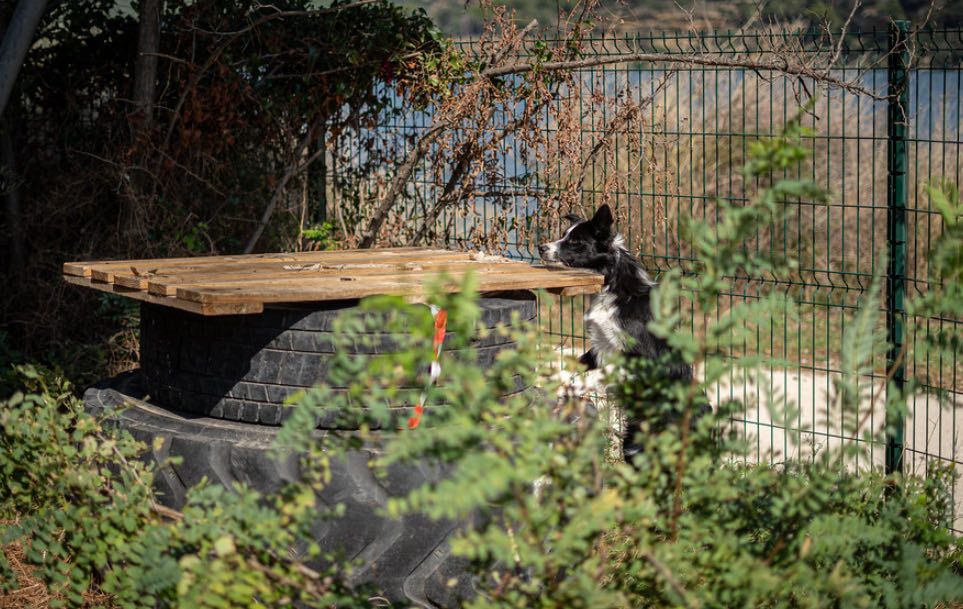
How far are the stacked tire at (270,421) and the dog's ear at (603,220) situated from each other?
4.77 feet

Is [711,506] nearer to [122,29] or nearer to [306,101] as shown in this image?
[306,101]

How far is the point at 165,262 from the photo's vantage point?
17.4ft

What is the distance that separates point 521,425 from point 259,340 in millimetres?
2067

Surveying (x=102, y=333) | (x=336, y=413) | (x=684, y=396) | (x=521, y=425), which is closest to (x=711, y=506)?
(x=684, y=396)

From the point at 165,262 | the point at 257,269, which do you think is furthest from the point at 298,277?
the point at 165,262

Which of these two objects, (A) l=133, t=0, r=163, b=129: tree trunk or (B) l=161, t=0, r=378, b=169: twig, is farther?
(A) l=133, t=0, r=163, b=129: tree trunk

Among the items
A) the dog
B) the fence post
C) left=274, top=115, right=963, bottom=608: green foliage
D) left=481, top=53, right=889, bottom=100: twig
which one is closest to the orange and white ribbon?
left=274, top=115, right=963, bottom=608: green foliage

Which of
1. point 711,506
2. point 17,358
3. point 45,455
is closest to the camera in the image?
point 711,506

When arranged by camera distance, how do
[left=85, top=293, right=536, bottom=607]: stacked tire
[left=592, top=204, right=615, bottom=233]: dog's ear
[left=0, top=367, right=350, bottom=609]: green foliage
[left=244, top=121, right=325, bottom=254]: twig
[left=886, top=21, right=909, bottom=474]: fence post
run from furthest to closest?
1. [left=244, top=121, right=325, bottom=254]: twig
2. [left=592, top=204, right=615, bottom=233]: dog's ear
3. [left=886, top=21, right=909, bottom=474]: fence post
4. [left=85, top=293, right=536, bottom=607]: stacked tire
5. [left=0, top=367, right=350, bottom=609]: green foliage

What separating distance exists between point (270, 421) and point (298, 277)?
2.53 ft

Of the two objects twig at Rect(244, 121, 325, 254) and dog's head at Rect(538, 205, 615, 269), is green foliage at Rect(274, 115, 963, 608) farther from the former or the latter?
twig at Rect(244, 121, 325, 254)

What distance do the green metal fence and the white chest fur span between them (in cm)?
26

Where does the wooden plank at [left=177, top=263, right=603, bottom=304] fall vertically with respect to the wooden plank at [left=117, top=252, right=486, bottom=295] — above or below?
below

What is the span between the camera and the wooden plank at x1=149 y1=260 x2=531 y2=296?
424 cm
